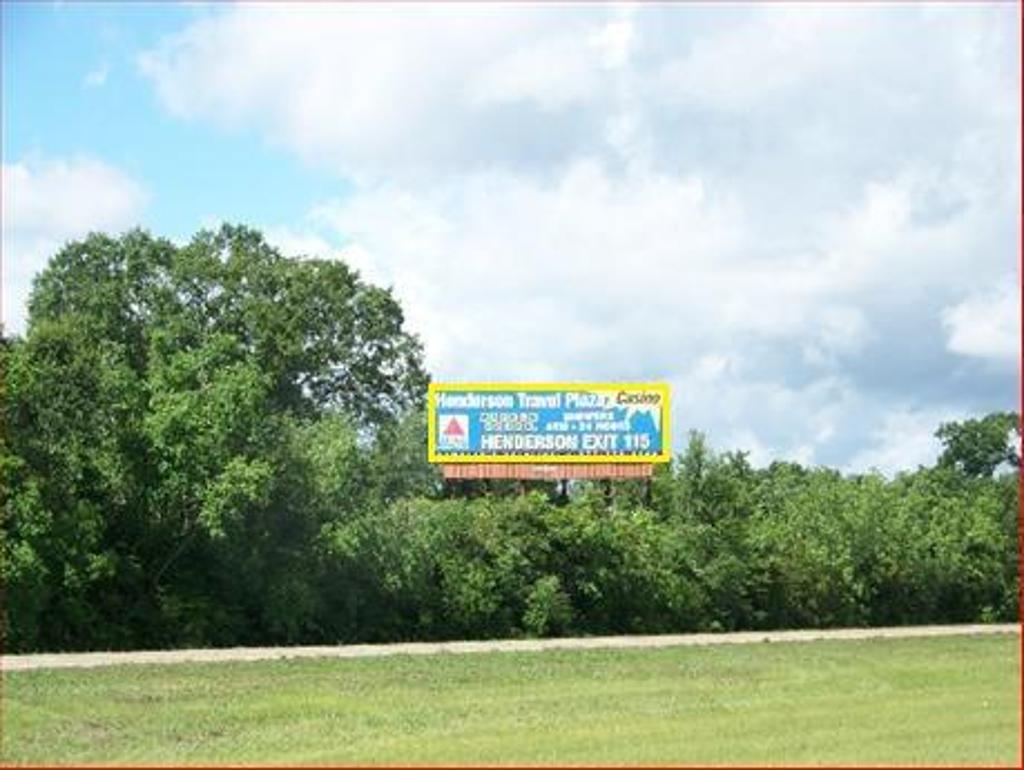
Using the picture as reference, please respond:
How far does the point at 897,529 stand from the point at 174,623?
28.4 m

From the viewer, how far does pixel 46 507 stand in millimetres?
30000

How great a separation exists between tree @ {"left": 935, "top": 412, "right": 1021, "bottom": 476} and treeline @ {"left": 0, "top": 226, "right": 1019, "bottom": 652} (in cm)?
5173

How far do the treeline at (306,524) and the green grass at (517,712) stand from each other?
7.76 metres

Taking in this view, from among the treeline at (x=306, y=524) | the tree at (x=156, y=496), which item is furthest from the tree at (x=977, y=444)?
the tree at (x=156, y=496)

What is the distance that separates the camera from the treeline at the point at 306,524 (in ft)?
104

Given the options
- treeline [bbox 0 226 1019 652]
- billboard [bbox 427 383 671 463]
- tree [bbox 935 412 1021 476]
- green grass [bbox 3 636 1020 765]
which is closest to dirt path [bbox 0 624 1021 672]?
green grass [bbox 3 636 1020 765]

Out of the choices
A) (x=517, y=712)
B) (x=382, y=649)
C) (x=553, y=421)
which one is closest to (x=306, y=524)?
(x=382, y=649)

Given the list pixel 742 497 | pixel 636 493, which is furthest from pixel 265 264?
pixel 742 497

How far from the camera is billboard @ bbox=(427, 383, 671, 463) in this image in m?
53.1

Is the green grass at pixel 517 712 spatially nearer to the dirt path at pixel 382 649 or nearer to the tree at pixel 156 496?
the dirt path at pixel 382 649

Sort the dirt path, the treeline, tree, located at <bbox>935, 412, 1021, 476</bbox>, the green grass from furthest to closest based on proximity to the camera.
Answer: tree, located at <bbox>935, 412, 1021, 476</bbox>, the treeline, the dirt path, the green grass

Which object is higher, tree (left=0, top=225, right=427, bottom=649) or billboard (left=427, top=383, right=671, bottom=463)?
billboard (left=427, top=383, right=671, bottom=463)

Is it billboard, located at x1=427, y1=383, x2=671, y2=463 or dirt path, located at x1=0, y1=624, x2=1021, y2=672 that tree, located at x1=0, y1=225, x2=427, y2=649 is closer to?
dirt path, located at x1=0, y1=624, x2=1021, y2=672

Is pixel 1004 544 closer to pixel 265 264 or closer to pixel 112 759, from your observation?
pixel 265 264
